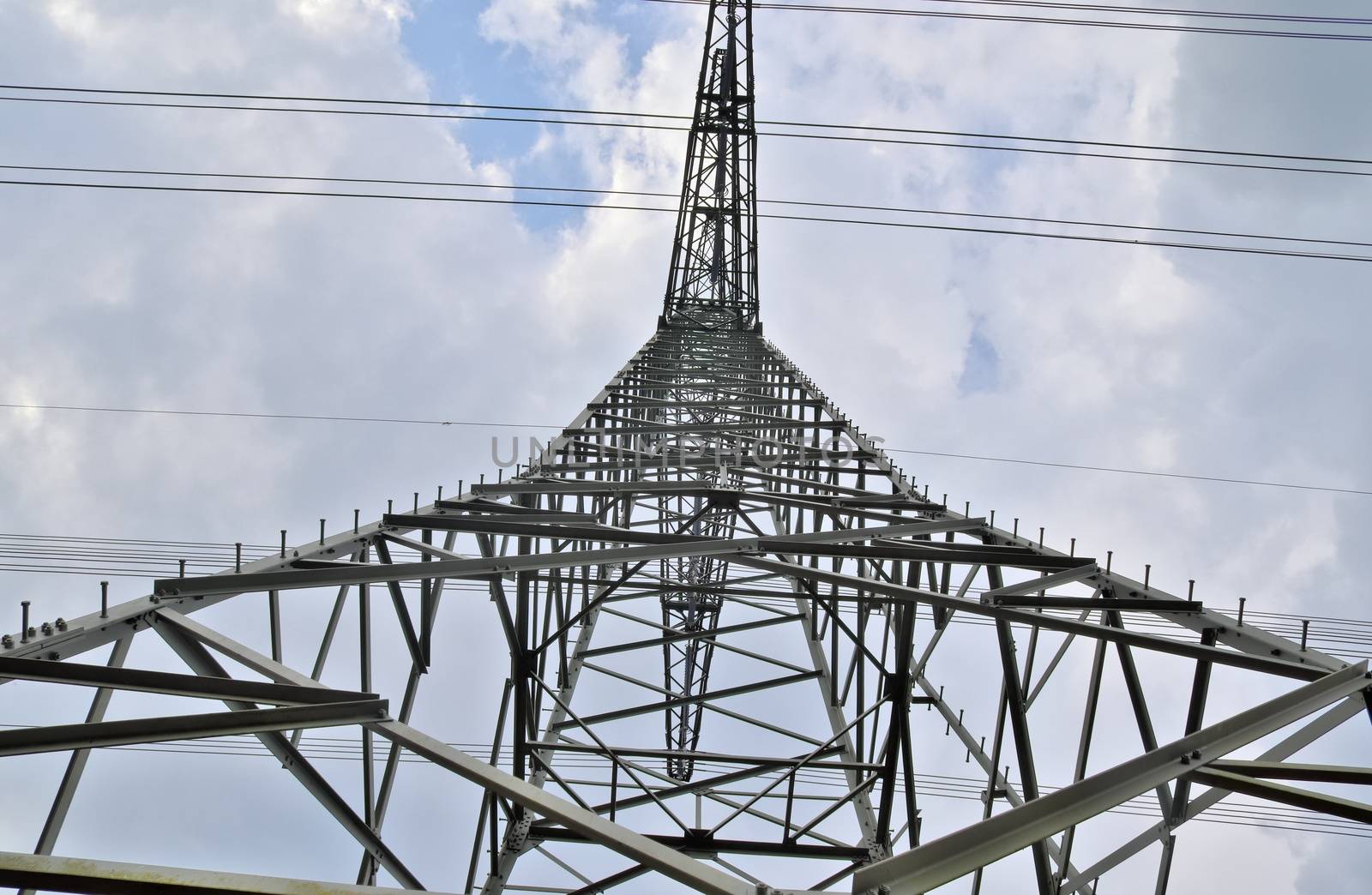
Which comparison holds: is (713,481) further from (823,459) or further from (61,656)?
(61,656)

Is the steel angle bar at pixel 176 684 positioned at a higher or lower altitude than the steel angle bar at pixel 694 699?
higher

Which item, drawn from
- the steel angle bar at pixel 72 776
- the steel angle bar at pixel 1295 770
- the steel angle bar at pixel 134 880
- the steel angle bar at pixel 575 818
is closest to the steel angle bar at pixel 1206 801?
the steel angle bar at pixel 1295 770

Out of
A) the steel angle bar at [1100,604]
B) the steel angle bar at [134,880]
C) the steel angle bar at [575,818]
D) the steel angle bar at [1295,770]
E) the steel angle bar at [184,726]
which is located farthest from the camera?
the steel angle bar at [1100,604]

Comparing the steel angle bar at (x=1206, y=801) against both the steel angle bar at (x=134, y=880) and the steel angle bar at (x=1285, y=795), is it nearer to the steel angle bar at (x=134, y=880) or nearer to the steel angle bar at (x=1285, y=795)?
the steel angle bar at (x=1285, y=795)

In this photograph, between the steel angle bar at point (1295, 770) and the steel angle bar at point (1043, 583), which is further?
the steel angle bar at point (1043, 583)

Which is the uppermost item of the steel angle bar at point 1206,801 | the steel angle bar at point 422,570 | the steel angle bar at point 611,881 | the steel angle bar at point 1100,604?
the steel angle bar at point 422,570

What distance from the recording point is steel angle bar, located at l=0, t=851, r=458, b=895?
8.36 feet

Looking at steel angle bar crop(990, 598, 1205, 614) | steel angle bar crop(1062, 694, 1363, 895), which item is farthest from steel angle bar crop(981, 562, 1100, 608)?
steel angle bar crop(1062, 694, 1363, 895)

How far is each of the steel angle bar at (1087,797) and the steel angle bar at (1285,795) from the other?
0.47ft

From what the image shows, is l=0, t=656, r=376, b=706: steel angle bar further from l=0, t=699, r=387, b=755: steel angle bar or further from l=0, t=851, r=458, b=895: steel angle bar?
l=0, t=851, r=458, b=895: steel angle bar

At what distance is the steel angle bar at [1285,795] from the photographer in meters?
3.49

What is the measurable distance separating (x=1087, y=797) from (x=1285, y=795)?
42.4 inches

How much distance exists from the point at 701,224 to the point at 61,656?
1935 centimetres

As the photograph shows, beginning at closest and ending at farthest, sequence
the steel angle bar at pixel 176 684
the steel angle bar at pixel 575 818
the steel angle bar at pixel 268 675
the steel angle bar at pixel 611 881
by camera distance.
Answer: the steel angle bar at pixel 575 818 < the steel angle bar at pixel 176 684 < the steel angle bar at pixel 268 675 < the steel angle bar at pixel 611 881
